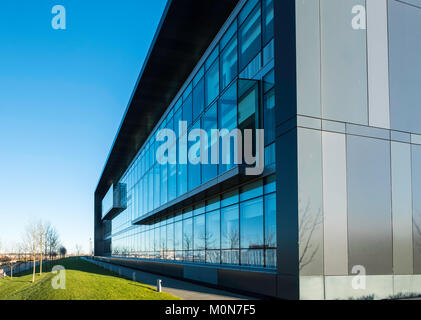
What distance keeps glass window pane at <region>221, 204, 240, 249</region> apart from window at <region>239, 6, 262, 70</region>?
7.28 meters

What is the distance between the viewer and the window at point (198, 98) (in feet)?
85.5

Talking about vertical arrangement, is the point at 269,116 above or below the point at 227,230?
above

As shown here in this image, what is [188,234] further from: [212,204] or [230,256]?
[230,256]

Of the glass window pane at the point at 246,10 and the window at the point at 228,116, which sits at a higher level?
the glass window pane at the point at 246,10

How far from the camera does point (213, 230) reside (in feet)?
80.7

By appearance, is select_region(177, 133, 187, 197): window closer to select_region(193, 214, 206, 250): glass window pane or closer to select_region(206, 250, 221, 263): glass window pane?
select_region(193, 214, 206, 250): glass window pane

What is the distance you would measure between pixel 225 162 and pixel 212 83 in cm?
613

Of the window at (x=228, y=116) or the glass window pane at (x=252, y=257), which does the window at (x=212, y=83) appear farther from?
the glass window pane at (x=252, y=257)

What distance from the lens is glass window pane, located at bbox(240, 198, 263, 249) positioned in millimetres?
18547

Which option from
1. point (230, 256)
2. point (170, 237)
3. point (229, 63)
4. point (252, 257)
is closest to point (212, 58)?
point (229, 63)

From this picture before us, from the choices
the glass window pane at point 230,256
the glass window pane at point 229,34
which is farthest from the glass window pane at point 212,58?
the glass window pane at point 230,256

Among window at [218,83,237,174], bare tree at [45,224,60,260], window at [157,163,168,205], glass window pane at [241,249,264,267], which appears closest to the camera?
glass window pane at [241,249,264,267]

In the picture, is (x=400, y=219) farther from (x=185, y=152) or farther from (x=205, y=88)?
(x=185, y=152)

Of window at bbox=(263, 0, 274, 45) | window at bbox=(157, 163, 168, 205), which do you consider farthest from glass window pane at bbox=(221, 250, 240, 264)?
window at bbox=(157, 163, 168, 205)
